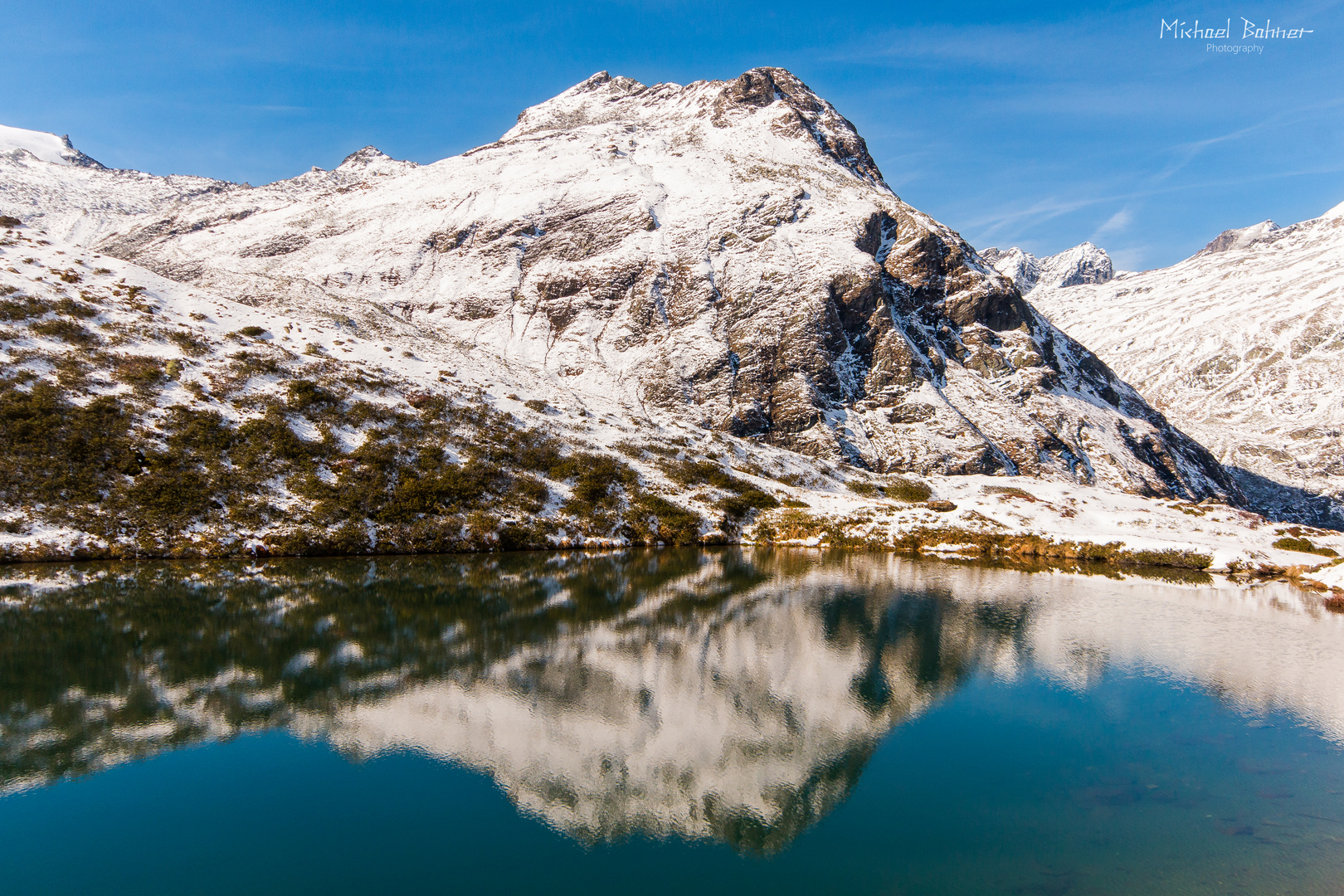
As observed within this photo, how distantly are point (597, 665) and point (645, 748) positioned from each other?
8660 millimetres

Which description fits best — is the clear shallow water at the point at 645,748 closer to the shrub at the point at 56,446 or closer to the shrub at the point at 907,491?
the shrub at the point at 56,446

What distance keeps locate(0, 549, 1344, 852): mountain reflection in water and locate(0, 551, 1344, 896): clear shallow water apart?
16 cm

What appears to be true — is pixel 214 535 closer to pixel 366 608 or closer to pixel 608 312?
pixel 366 608

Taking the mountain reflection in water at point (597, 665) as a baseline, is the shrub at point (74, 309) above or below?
above

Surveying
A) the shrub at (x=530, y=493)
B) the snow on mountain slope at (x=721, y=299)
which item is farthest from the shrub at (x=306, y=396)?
the snow on mountain slope at (x=721, y=299)

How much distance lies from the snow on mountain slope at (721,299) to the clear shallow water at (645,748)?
79.0 metres

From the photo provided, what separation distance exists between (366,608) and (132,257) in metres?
185

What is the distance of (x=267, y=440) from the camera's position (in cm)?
6275

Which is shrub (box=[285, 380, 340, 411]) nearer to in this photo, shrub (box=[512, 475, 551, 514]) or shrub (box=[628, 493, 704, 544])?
shrub (box=[512, 475, 551, 514])

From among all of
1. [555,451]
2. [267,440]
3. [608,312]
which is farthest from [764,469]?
[608,312]

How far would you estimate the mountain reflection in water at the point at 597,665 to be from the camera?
19.9 m

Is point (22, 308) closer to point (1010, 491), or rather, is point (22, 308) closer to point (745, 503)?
point (745, 503)

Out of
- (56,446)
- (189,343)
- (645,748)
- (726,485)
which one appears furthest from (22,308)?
(645,748)

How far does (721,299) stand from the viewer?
152375 millimetres
